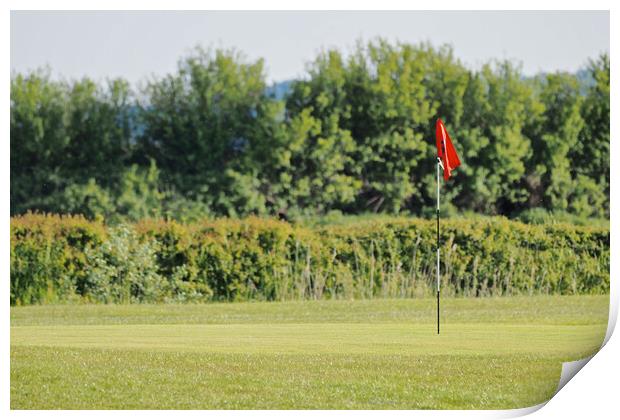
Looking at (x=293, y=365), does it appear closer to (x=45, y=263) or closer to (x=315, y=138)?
(x=45, y=263)

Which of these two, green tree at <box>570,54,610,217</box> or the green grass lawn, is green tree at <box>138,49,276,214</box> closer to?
green tree at <box>570,54,610,217</box>

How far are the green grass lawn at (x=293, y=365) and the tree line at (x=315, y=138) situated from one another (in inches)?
132

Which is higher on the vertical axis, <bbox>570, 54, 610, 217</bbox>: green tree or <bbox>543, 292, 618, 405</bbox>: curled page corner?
<bbox>570, 54, 610, 217</bbox>: green tree

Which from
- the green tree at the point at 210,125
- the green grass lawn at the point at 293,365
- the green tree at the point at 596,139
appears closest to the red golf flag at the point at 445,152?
the green grass lawn at the point at 293,365

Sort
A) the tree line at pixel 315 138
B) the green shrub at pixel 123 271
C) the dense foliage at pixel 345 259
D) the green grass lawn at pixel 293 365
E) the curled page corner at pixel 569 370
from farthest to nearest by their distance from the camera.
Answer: the tree line at pixel 315 138
the dense foliage at pixel 345 259
the green shrub at pixel 123 271
the curled page corner at pixel 569 370
the green grass lawn at pixel 293 365

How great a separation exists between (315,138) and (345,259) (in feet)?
8.56

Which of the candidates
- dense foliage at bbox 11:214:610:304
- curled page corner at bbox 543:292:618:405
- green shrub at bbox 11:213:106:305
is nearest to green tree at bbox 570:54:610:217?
dense foliage at bbox 11:214:610:304

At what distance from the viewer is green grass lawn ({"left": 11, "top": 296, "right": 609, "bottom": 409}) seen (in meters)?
6.48

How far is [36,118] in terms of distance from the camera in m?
10.7

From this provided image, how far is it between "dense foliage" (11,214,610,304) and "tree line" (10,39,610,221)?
2.67 feet

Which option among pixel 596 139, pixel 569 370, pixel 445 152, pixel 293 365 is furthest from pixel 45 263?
pixel 596 139

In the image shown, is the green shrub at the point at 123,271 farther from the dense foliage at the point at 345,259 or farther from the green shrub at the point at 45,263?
the green shrub at the point at 45,263

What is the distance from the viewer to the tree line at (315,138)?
11.0m
